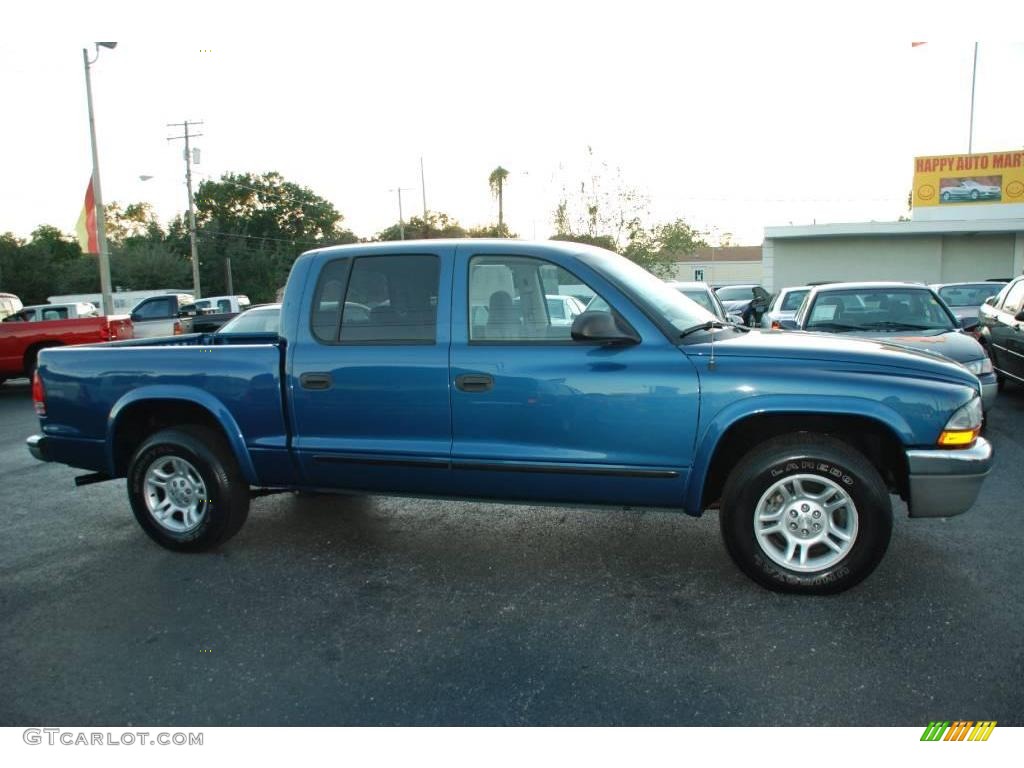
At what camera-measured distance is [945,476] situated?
356cm

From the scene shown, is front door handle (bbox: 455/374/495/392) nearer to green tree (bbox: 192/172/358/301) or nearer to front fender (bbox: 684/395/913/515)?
front fender (bbox: 684/395/913/515)

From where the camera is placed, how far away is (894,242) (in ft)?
95.1

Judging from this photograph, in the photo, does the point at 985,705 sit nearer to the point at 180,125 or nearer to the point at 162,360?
the point at 162,360

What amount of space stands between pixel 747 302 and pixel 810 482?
18.5 m

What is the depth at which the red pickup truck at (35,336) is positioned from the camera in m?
13.1

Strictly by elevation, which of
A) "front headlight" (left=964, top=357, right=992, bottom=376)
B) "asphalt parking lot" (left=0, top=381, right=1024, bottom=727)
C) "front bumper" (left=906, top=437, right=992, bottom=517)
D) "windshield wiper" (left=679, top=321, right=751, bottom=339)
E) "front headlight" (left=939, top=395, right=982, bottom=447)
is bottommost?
"asphalt parking lot" (left=0, top=381, right=1024, bottom=727)

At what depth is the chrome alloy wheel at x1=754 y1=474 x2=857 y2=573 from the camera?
3680 mm

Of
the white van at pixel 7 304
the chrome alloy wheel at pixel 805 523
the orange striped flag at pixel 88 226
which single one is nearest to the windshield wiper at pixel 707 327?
the chrome alloy wheel at pixel 805 523

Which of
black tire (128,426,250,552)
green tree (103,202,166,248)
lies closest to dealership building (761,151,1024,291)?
black tire (128,426,250,552)

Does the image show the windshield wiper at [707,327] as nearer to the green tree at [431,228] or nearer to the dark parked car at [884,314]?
the dark parked car at [884,314]

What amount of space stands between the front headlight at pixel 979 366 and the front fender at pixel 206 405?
20.0 feet

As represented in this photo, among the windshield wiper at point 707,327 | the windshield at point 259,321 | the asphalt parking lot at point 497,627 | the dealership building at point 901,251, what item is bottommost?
the asphalt parking lot at point 497,627

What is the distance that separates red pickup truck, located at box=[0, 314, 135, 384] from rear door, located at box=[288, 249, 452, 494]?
10.9 metres

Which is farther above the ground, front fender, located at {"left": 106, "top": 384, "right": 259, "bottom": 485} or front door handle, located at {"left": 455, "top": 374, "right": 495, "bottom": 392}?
front door handle, located at {"left": 455, "top": 374, "right": 495, "bottom": 392}
